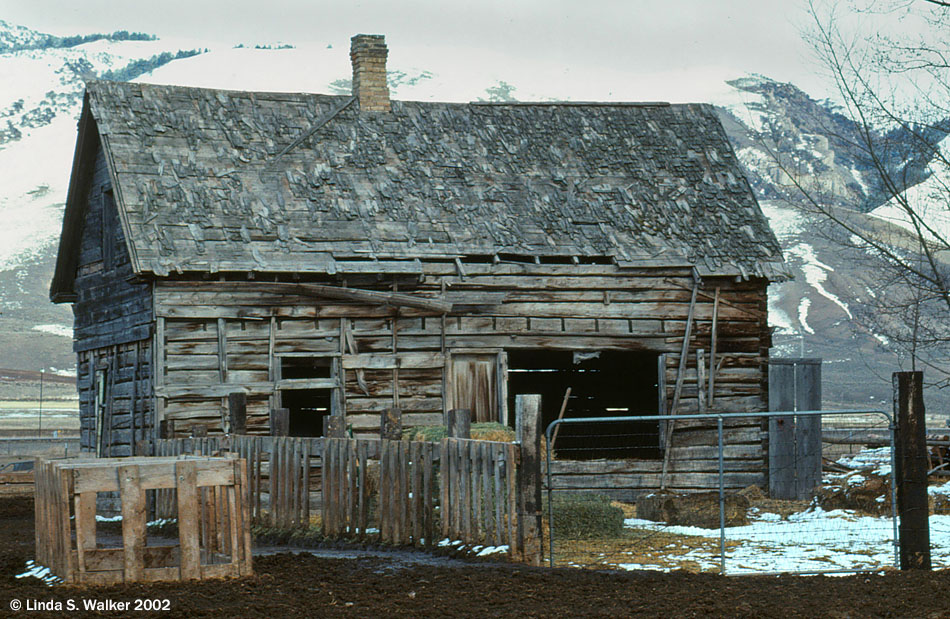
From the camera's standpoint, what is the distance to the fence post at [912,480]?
11.3 m

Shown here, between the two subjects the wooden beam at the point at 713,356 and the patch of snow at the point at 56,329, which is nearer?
the wooden beam at the point at 713,356

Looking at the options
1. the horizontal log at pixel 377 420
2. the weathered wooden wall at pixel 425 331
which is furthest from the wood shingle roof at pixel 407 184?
the horizontal log at pixel 377 420

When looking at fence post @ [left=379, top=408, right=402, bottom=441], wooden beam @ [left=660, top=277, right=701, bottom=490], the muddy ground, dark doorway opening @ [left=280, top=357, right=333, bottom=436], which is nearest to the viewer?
the muddy ground

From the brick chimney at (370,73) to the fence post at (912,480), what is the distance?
1440 centimetres

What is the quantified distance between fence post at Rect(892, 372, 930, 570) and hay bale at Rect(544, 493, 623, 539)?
4.05 metres

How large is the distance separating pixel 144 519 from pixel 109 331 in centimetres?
1286

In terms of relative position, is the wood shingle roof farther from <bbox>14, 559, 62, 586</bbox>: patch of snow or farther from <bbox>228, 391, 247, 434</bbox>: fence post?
<bbox>14, 559, 62, 586</bbox>: patch of snow

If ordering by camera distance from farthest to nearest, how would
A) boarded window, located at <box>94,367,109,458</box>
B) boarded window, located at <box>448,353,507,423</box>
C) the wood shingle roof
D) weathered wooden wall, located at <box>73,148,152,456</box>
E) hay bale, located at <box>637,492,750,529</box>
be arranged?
boarded window, located at <box>94,367,109,458</box> → boarded window, located at <box>448,353,507,423</box> → weathered wooden wall, located at <box>73,148,152,456</box> → the wood shingle roof → hay bale, located at <box>637,492,750,529</box>

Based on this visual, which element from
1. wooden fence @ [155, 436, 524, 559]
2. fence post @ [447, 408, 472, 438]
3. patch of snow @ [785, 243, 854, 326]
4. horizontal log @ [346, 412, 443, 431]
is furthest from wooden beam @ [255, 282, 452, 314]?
patch of snow @ [785, 243, 854, 326]

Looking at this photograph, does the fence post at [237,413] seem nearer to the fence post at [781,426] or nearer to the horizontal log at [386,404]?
the horizontal log at [386,404]

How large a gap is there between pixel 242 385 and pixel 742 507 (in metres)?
8.30

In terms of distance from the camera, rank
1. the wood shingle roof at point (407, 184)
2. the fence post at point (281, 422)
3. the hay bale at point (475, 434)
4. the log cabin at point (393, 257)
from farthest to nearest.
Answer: the wood shingle roof at point (407, 184) < the log cabin at point (393, 257) < the fence post at point (281, 422) < the hay bale at point (475, 434)

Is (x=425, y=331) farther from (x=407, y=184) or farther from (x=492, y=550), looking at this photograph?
(x=492, y=550)

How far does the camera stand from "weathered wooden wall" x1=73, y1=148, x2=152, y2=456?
2064cm
